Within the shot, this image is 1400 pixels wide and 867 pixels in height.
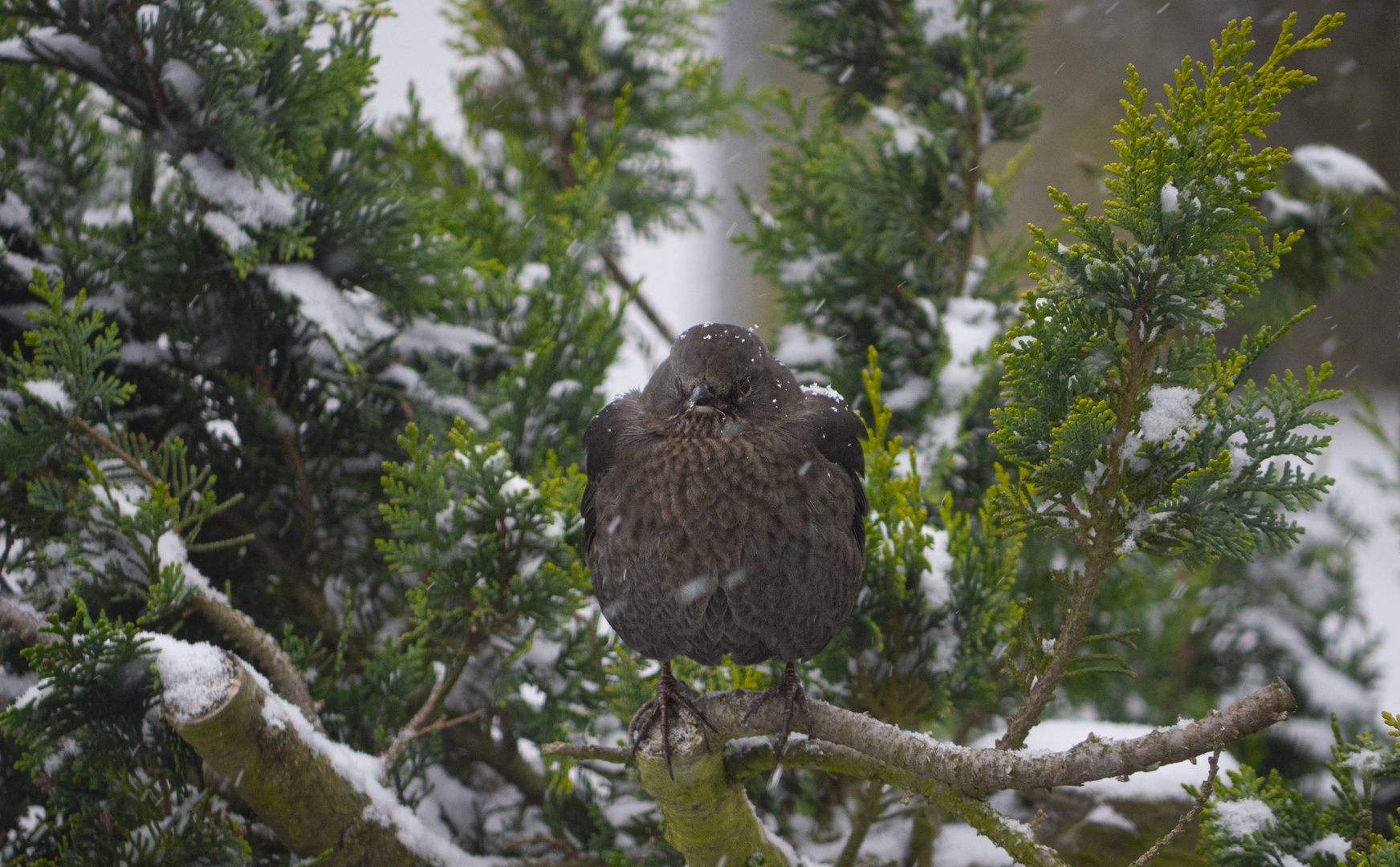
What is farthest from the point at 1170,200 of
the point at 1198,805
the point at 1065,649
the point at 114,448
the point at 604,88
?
the point at 604,88

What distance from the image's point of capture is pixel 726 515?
1.37 metres

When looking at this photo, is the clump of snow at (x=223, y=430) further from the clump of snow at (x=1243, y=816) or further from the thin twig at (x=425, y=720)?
the clump of snow at (x=1243, y=816)

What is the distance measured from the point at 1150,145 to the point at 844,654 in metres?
1.14

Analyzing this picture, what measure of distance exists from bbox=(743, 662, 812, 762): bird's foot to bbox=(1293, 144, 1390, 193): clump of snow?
2325mm

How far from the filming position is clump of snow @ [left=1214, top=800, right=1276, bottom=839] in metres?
1.37

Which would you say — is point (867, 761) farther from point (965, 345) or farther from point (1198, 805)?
point (965, 345)

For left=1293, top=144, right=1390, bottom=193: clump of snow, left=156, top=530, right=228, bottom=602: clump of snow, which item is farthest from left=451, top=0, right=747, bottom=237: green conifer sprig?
left=1293, top=144, right=1390, bottom=193: clump of snow

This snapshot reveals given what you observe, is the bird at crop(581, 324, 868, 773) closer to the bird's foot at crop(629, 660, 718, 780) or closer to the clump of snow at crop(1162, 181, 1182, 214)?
the bird's foot at crop(629, 660, 718, 780)

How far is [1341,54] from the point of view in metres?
4.62

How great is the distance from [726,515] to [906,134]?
4.67ft

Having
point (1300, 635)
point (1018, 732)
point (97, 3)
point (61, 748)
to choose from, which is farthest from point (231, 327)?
point (1300, 635)

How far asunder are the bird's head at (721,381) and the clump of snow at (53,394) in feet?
3.53

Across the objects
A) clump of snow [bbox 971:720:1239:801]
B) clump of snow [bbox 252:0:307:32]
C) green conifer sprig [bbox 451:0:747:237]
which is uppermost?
green conifer sprig [bbox 451:0:747:237]

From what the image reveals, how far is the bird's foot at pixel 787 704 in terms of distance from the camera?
4.43ft
